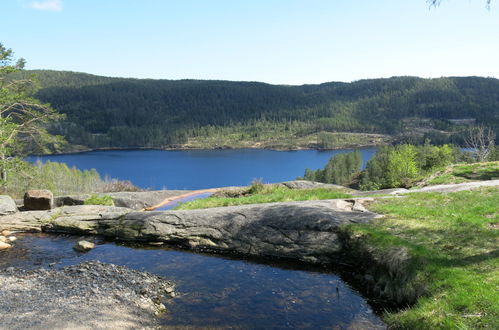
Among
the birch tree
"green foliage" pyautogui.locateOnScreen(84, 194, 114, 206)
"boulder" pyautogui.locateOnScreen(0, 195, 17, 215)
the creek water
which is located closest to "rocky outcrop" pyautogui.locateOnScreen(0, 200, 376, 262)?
the creek water

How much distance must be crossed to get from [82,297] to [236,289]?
6762 millimetres

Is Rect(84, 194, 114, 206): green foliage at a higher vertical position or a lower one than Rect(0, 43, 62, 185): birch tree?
lower

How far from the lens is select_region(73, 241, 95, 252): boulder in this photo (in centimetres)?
2289

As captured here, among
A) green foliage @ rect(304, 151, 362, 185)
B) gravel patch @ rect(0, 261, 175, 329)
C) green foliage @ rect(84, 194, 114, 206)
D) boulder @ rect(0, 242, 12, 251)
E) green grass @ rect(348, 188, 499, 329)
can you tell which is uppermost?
green grass @ rect(348, 188, 499, 329)


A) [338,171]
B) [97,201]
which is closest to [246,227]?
[97,201]

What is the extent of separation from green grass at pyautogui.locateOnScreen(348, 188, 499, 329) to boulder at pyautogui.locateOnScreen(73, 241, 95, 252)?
17.5 meters

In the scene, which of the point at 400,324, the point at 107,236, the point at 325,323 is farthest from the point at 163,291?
the point at 107,236

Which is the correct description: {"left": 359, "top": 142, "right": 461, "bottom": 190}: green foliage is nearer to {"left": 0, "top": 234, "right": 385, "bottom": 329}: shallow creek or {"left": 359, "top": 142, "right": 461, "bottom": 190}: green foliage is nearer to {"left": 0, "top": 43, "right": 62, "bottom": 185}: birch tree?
{"left": 0, "top": 234, "right": 385, "bottom": 329}: shallow creek

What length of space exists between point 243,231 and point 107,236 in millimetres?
11511

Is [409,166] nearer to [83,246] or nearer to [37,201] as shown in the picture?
[83,246]

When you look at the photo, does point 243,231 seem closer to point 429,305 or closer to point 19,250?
point 429,305

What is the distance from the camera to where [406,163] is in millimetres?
71312

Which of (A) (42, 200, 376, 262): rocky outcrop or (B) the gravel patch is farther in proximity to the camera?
(A) (42, 200, 376, 262): rocky outcrop

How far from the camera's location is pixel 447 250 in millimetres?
13734
